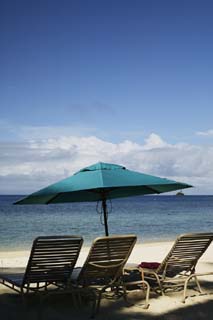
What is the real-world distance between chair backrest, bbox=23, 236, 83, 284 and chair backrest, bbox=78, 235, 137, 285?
0.17 metres

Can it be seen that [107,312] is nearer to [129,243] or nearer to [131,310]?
[131,310]

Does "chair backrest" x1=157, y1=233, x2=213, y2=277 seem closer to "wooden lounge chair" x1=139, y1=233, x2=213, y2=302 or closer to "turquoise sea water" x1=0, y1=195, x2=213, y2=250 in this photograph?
"wooden lounge chair" x1=139, y1=233, x2=213, y2=302

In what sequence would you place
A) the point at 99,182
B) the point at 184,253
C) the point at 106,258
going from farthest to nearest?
1. the point at 184,253
2. the point at 99,182
3. the point at 106,258

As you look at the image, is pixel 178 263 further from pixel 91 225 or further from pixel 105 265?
pixel 91 225

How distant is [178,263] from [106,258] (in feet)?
3.17

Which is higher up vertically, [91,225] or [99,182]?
[99,182]

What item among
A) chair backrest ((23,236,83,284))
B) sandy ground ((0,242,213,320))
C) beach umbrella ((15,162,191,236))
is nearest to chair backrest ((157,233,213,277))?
sandy ground ((0,242,213,320))

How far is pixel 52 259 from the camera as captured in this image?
15.9 feet

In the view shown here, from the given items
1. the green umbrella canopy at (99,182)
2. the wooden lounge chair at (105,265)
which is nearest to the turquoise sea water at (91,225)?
the green umbrella canopy at (99,182)

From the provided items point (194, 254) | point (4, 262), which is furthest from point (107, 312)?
point (4, 262)

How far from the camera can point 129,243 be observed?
5.02 meters

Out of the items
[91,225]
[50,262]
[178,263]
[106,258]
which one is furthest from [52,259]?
[91,225]

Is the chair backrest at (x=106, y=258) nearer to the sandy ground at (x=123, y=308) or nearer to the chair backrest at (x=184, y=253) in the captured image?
the sandy ground at (x=123, y=308)

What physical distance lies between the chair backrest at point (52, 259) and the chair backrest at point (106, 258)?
0.17 meters
